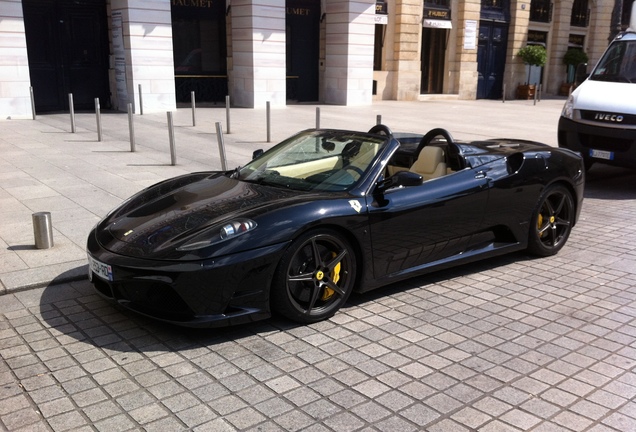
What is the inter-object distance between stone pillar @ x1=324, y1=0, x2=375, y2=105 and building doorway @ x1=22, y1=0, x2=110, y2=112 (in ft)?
28.8

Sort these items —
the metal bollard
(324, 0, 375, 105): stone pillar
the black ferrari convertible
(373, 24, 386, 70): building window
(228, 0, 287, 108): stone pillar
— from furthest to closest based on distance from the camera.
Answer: (373, 24, 386, 70): building window < (324, 0, 375, 105): stone pillar < (228, 0, 287, 108): stone pillar < the metal bollard < the black ferrari convertible

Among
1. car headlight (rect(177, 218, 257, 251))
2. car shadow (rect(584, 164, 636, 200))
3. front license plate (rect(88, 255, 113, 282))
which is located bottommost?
car shadow (rect(584, 164, 636, 200))

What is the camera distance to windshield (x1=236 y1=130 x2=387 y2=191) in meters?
5.05

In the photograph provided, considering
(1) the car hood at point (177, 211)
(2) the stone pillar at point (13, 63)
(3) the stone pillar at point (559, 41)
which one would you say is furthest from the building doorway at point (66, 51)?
(3) the stone pillar at point (559, 41)

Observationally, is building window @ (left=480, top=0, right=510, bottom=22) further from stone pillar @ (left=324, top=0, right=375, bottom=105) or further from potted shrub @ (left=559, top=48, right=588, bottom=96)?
stone pillar @ (left=324, top=0, right=375, bottom=105)

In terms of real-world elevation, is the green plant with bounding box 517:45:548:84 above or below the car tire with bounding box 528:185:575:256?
above

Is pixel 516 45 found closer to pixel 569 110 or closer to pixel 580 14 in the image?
pixel 580 14

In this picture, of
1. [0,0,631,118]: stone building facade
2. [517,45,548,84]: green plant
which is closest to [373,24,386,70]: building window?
[0,0,631,118]: stone building facade

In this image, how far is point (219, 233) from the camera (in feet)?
13.8

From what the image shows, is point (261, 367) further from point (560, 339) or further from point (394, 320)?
point (560, 339)

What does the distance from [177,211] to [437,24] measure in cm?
2697

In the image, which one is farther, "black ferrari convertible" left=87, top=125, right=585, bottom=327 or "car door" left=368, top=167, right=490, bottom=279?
"car door" left=368, top=167, right=490, bottom=279

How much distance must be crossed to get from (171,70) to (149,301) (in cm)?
1744

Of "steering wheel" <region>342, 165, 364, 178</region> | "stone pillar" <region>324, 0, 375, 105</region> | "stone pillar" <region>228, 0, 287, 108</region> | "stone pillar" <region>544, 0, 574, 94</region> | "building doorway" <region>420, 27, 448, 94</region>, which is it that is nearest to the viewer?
"steering wheel" <region>342, 165, 364, 178</region>
